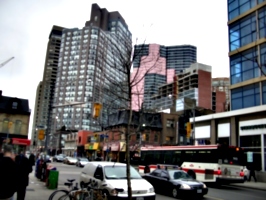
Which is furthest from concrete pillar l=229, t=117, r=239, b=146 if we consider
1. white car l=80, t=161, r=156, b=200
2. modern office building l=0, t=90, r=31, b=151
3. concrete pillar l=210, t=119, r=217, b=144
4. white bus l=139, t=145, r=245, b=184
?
modern office building l=0, t=90, r=31, b=151

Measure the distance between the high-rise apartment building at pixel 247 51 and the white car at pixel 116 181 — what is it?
82.8 ft

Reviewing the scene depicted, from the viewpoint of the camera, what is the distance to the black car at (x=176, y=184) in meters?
14.1

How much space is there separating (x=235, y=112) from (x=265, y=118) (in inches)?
175

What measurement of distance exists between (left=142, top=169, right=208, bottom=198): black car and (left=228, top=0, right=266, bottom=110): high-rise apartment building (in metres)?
20.9

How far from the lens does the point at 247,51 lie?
3488cm

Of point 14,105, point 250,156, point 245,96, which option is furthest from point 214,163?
point 14,105

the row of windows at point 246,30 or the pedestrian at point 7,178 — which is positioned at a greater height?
the row of windows at point 246,30

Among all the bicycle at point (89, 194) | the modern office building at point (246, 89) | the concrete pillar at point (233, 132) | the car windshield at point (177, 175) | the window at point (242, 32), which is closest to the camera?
the bicycle at point (89, 194)

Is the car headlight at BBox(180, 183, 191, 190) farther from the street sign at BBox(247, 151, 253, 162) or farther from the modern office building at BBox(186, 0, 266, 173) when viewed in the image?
the street sign at BBox(247, 151, 253, 162)

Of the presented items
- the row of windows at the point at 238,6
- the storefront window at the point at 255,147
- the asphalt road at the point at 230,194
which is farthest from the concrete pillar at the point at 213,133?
the asphalt road at the point at 230,194

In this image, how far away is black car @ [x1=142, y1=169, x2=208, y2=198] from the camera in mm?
14148

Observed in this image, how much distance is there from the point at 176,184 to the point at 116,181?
4.97 m

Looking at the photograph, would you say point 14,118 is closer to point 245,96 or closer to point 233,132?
point 233,132

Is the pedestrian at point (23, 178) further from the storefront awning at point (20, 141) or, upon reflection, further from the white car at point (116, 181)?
the storefront awning at point (20, 141)
